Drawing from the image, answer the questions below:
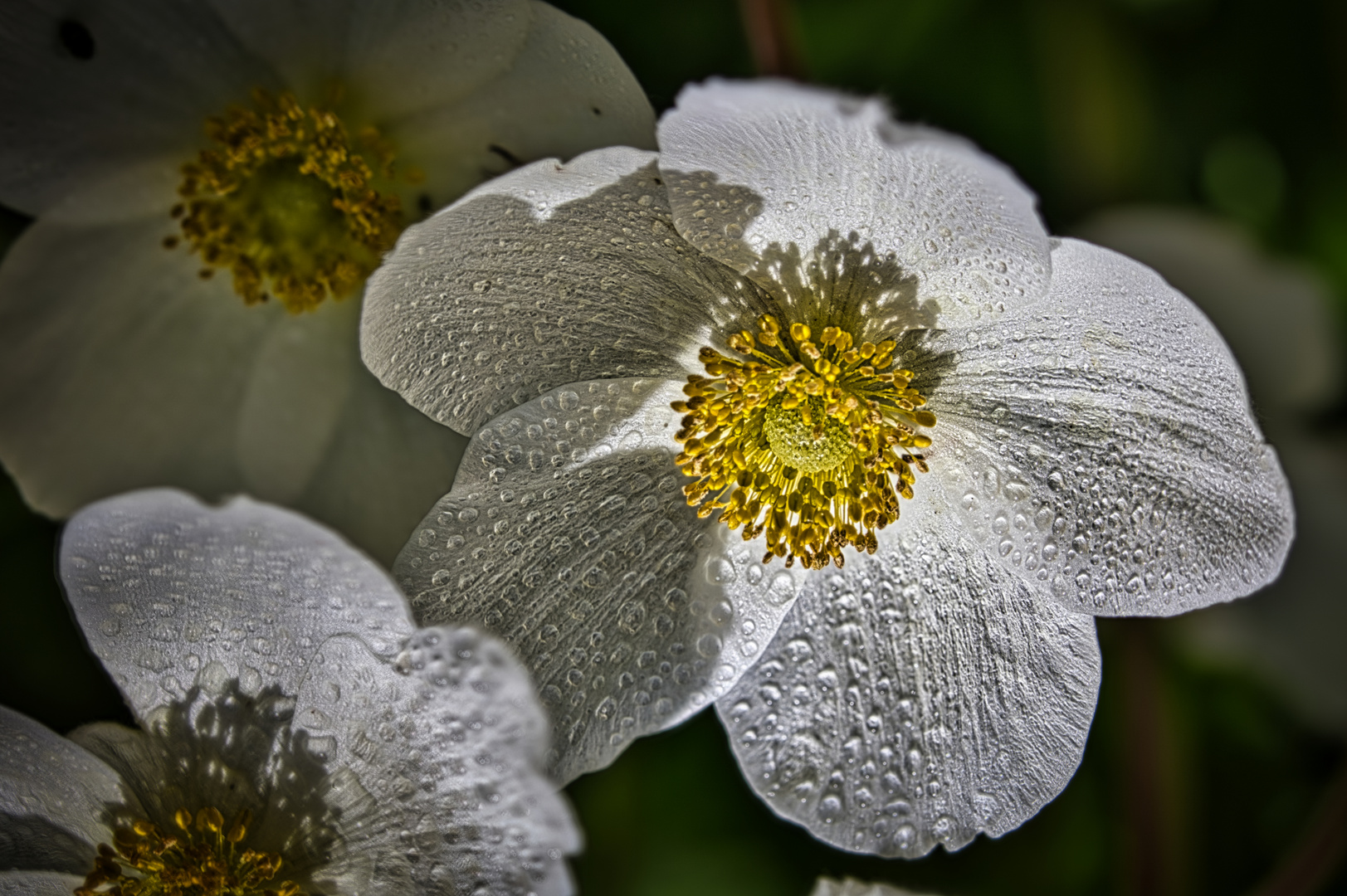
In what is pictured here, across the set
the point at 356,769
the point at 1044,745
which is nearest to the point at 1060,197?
the point at 1044,745

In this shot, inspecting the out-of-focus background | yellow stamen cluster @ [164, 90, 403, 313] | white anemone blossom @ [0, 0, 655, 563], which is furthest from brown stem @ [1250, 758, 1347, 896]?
yellow stamen cluster @ [164, 90, 403, 313]

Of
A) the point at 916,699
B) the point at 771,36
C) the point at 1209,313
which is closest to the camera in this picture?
the point at 916,699

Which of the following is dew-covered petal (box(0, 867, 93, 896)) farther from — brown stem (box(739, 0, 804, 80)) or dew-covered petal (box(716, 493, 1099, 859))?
brown stem (box(739, 0, 804, 80))

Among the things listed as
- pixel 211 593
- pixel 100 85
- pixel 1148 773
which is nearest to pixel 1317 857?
pixel 1148 773

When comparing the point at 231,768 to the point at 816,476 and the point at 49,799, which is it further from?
the point at 816,476

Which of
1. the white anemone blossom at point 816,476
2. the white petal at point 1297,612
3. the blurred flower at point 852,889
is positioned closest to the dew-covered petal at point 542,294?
Result: the white anemone blossom at point 816,476

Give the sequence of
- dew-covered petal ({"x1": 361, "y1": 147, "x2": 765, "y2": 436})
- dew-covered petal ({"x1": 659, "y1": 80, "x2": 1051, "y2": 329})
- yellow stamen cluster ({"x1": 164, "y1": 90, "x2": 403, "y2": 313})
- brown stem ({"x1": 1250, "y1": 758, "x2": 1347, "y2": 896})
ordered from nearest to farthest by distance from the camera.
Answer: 1. dew-covered petal ({"x1": 659, "y1": 80, "x2": 1051, "y2": 329})
2. dew-covered petal ({"x1": 361, "y1": 147, "x2": 765, "y2": 436})
3. yellow stamen cluster ({"x1": 164, "y1": 90, "x2": 403, "y2": 313})
4. brown stem ({"x1": 1250, "y1": 758, "x2": 1347, "y2": 896})
